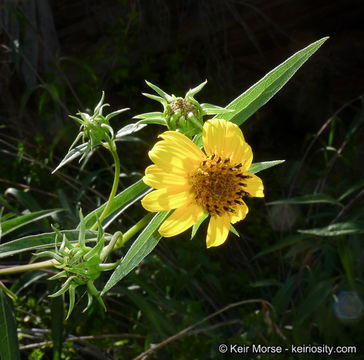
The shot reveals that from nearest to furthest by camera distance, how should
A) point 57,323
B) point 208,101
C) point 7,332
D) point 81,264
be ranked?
point 81,264, point 7,332, point 57,323, point 208,101

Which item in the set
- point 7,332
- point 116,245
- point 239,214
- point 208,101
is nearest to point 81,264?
point 116,245

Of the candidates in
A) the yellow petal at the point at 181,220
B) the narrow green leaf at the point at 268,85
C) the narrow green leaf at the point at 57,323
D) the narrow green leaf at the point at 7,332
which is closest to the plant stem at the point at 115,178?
the yellow petal at the point at 181,220

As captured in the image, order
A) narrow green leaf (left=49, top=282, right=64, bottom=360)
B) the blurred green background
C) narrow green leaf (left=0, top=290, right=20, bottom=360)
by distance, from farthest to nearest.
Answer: the blurred green background, narrow green leaf (left=49, top=282, right=64, bottom=360), narrow green leaf (left=0, top=290, right=20, bottom=360)

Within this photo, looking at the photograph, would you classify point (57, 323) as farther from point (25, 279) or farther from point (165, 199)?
point (165, 199)

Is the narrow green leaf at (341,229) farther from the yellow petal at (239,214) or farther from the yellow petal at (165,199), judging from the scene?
the yellow petal at (165,199)

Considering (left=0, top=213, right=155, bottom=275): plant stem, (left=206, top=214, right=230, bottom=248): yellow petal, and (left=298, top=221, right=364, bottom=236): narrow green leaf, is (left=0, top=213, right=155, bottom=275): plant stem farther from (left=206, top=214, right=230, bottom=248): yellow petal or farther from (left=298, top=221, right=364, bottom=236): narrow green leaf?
(left=298, top=221, right=364, bottom=236): narrow green leaf

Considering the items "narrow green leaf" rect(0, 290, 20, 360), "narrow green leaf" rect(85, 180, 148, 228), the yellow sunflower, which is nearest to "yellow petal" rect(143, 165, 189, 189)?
the yellow sunflower

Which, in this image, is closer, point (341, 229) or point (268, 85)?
point (268, 85)
